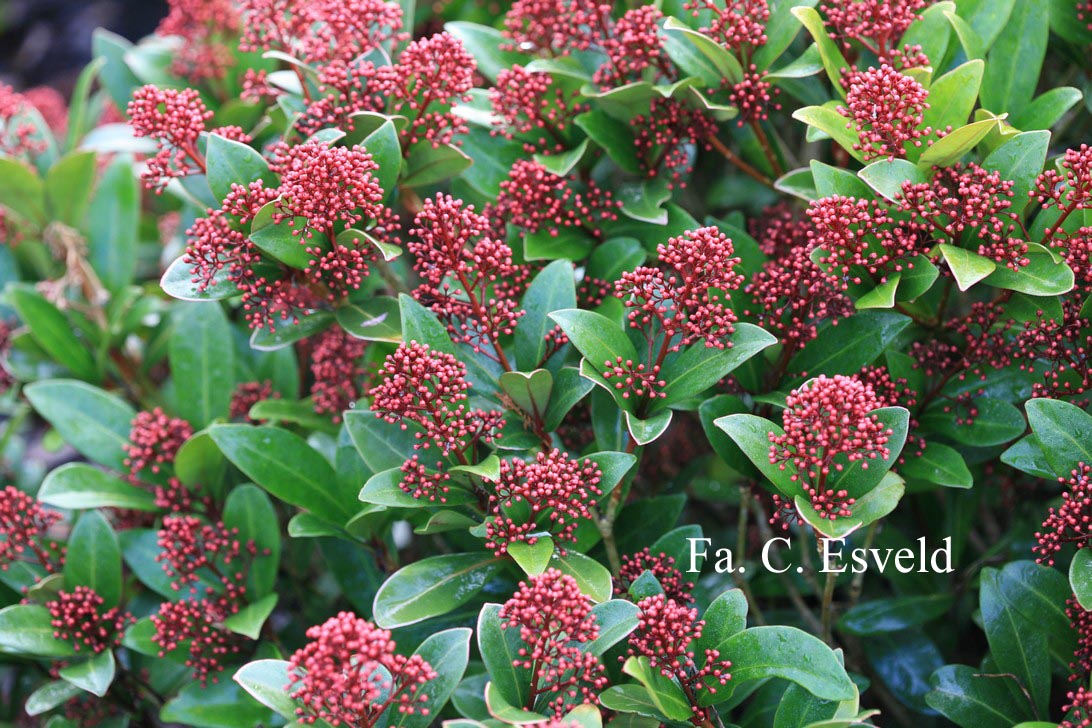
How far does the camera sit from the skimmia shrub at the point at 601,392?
2174 millimetres

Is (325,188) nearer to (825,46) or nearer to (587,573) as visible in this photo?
(587,573)

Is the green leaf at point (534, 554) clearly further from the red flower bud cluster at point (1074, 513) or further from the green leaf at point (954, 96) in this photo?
the green leaf at point (954, 96)

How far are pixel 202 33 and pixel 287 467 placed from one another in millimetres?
1778

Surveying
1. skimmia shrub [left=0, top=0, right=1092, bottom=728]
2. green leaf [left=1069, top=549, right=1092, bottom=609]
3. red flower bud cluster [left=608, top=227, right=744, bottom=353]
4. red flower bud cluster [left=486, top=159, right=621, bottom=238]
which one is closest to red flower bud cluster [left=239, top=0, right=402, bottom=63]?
skimmia shrub [left=0, top=0, right=1092, bottom=728]

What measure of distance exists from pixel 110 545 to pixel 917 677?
2.30 m

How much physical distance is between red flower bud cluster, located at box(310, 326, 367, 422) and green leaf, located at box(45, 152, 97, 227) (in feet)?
4.37

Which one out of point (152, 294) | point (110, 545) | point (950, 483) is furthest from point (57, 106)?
point (950, 483)

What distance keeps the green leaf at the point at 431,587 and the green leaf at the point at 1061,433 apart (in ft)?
4.14

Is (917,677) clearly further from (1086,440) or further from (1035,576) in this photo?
(1086,440)

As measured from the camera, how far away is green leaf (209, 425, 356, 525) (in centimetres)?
266

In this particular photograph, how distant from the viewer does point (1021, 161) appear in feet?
7.48

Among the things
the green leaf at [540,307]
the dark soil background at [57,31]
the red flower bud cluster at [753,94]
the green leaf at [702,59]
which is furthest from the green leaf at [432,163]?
the dark soil background at [57,31]

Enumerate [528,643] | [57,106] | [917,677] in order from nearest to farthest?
[528,643], [917,677], [57,106]

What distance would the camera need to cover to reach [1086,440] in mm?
2209
